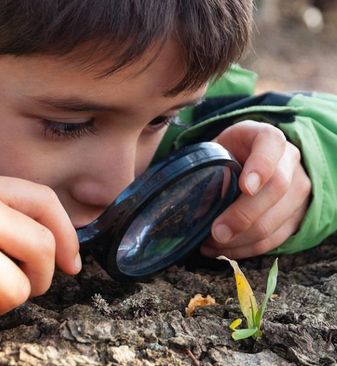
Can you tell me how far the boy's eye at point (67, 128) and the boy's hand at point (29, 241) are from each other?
0.27 meters

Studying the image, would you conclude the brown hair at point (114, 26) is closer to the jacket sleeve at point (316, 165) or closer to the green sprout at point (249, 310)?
the green sprout at point (249, 310)

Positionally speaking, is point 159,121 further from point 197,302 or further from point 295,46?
point 295,46

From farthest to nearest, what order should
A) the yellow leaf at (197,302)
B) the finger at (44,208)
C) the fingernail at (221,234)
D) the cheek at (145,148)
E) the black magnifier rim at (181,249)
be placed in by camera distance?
the cheek at (145,148) < the fingernail at (221,234) < the black magnifier rim at (181,249) < the yellow leaf at (197,302) < the finger at (44,208)

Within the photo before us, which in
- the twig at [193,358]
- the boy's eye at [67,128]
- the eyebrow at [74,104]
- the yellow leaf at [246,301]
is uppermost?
the eyebrow at [74,104]

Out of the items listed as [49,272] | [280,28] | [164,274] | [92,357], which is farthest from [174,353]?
[280,28]

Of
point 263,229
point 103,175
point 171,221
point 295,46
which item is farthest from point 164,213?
point 295,46

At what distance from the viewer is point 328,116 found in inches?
88.6

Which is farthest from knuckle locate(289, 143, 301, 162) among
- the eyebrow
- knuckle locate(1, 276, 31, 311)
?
knuckle locate(1, 276, 31, 311)

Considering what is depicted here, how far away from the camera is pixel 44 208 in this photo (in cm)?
141

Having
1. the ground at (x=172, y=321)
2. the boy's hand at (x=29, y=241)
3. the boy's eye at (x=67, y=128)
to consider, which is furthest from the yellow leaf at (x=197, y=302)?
the boy's eye at (x=67, y=128)

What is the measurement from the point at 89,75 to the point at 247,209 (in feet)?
1.81

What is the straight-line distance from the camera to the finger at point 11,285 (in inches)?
49.8

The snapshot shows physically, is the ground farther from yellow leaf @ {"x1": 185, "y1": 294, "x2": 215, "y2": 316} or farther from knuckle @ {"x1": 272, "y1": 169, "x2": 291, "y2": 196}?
knuckle @ {"x1": 272, "y1": 169, "x2": 291, "y2": 196}

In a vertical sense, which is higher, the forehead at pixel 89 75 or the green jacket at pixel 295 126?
the forehead at pixel 89 75
